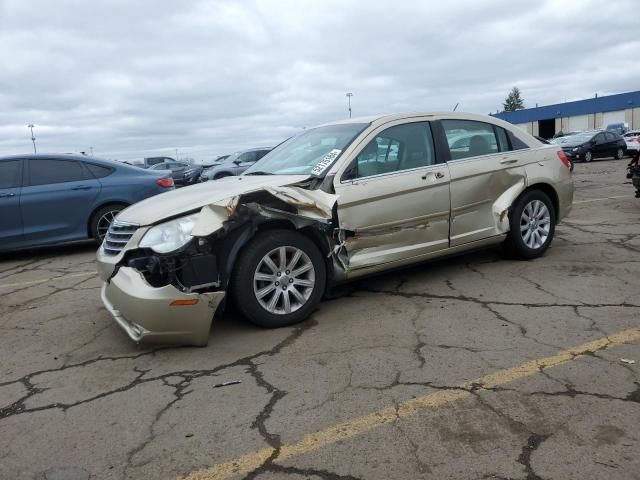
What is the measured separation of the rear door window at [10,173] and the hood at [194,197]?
4480 mm

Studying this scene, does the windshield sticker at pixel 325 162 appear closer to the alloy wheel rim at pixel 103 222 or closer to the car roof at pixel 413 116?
the car roof at pixel 413 116

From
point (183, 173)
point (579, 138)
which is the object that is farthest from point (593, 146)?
point (183, 173)

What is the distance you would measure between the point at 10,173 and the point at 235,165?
13675 millimetres

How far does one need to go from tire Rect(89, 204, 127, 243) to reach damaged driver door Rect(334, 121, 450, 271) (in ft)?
16.5

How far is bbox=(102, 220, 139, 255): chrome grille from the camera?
→ 412 cm

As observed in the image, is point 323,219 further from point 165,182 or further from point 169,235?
point 165,182

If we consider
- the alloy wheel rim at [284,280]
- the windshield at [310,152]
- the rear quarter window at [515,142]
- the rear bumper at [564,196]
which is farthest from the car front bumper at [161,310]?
the rear bumper at [564,196]

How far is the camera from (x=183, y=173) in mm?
27344

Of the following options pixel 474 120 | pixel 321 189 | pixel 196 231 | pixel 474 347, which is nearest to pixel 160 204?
pixel 196 231

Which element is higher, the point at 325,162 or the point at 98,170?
the point at 98,170

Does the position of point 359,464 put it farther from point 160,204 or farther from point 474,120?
point 474,120

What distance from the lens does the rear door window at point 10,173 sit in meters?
7.93

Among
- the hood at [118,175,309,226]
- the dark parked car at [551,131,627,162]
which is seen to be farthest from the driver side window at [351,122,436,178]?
the dark parked car at [551,131,627,162]

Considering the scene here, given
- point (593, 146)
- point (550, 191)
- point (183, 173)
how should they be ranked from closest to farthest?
1. point (550, 191)
2. point (593, 146)
3. point (183, 173)
